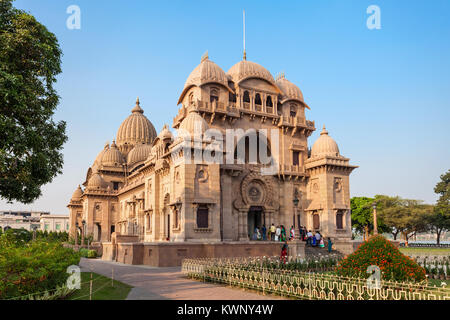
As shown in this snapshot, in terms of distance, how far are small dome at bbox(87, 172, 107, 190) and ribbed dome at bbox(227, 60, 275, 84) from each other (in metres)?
26.4

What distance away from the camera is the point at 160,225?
37531 millimetres

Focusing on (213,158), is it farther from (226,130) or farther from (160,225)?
(160,225)

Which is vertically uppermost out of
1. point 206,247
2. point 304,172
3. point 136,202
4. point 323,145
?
point 323,145

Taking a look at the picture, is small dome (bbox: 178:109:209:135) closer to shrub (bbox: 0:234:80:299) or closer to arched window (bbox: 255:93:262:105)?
arched window (bbox: 255:93:262:105)

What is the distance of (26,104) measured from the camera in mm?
17688

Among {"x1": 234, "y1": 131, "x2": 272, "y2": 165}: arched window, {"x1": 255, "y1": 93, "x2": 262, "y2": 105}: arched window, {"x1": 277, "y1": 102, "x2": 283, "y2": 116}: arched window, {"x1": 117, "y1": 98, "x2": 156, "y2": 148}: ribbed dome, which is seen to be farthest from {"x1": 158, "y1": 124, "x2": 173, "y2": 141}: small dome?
{"x1": 117, "y1": 98, "x2": 156, "y2": 148}: ribbed dome

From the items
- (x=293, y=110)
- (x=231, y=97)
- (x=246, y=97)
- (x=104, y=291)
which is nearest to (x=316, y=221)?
(x=293, y=110)

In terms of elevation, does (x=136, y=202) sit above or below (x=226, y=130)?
below

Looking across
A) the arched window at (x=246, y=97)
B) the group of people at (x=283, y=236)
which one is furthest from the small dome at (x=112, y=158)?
the group of people at (x=283, y=236)

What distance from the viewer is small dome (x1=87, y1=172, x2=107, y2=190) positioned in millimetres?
54812
